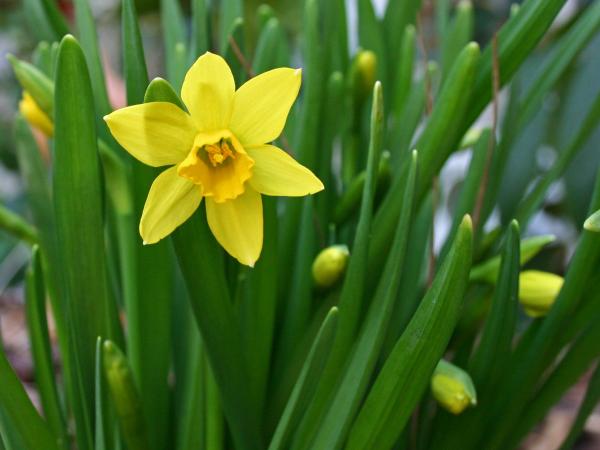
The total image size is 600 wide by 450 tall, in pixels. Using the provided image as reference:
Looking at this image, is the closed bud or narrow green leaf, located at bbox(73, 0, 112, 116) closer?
narrow green leaf, located at bbox(73, 0, 112, 116)

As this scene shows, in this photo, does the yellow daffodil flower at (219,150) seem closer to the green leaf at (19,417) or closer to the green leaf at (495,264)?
the green leaf at (19,417)

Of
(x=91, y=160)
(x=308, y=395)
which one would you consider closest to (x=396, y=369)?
(x=308, y=395)

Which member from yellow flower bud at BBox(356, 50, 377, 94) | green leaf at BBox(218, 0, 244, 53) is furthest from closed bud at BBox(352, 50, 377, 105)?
green leaf at BBox(218, 0, 244, 53)

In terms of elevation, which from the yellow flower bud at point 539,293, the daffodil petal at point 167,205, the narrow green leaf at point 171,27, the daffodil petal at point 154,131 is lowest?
the yellow flower bud at point 539,293

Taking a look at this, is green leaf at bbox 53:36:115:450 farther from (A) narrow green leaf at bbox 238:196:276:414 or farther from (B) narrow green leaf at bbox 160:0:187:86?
(B) narrow green leaf at bbox 160:0:187:86

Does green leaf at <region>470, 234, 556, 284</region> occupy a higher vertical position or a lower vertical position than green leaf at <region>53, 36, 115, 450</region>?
lower

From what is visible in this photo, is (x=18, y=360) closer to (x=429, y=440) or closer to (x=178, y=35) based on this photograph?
(x=178, y=35)

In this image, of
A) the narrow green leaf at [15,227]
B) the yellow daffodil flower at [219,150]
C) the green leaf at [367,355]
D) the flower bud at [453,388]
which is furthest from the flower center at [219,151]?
the narrow green leaf at [15,227]

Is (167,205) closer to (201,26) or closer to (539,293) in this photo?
(201,26)
